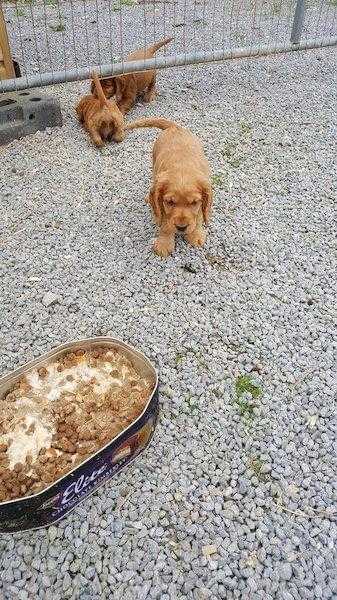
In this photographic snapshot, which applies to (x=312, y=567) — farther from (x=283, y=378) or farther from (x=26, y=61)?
(x=26, y=61)

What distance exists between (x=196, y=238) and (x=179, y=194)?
51 cm

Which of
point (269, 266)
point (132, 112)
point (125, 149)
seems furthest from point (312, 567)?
point (132, 112)

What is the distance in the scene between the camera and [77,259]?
387cm

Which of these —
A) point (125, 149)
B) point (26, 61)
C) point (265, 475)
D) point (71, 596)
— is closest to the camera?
point (71, 596)

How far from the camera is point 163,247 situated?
382 cm

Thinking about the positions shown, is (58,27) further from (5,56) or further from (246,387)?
(246,387)

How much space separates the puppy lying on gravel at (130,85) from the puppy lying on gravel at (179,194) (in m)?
2.21

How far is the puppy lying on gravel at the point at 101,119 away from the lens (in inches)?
204

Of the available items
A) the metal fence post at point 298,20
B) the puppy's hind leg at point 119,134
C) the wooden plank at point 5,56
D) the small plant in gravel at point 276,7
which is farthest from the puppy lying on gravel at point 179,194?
the small plant in gravel at point 276,7

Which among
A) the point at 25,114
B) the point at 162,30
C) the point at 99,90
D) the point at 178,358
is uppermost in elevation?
the point at 99,90

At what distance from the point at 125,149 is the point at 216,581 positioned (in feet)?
13.9

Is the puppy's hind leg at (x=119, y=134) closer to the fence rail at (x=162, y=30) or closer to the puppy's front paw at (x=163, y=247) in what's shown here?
the fence rail at (x=162, y=30)

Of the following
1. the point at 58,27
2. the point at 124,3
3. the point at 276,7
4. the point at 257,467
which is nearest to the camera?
the point at 257,467

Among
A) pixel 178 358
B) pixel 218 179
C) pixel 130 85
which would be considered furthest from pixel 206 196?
pixel 130 85
